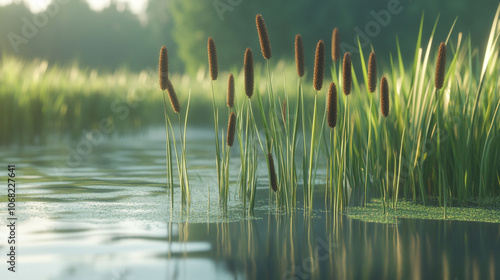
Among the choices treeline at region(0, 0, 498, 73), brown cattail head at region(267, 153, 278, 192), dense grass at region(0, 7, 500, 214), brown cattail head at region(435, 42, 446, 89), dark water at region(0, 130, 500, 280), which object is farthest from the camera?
treeline at region(0, 0, 498, 73)

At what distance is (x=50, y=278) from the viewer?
132 inches

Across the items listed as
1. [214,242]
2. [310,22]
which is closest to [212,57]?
[214,242]

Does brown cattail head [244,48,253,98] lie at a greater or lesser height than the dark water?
greater

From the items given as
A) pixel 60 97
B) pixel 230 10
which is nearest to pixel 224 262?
pixel 60 97

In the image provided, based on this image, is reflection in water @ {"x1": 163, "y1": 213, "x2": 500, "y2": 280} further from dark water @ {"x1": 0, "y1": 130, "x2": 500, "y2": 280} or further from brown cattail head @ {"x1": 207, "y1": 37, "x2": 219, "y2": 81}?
brown cattail head @ {"x1": 207, "y1": 37, "x2": 219, "y2": 81}

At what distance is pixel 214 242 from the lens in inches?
163

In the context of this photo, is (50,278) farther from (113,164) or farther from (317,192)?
(113,164)

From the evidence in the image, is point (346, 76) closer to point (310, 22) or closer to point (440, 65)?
point (440, 65)

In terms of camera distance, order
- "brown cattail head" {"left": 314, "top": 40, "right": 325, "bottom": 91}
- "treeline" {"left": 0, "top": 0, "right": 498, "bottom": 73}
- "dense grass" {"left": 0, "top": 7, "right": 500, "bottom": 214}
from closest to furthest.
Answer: "brown cattail head" {"left": 314, "top": 40, "right": 325, "bottom": 91}
"dense grass" {"left": 0, "top": 7, "right": 500, "bottom": 214}
"treeline" {"left": 0, "top": 0, "right": 498, "bottom": 73}

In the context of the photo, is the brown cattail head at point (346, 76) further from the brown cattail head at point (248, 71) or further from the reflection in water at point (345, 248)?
the reflection in water at point (345, 248)

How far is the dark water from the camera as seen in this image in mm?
3494

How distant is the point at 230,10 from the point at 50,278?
3040 cm

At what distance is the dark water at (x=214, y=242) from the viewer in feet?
11.5

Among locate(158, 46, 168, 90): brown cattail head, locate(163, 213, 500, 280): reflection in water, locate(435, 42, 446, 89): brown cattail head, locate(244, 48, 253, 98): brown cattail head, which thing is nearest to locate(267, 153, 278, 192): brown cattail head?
locate(163, 213, 500, 280): reflection in water
